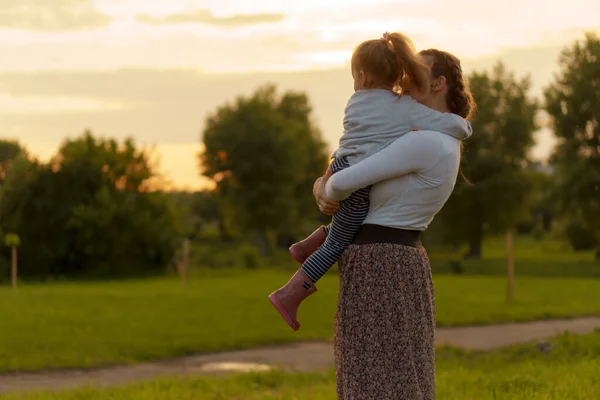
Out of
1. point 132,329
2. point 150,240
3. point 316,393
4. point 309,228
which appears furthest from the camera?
point 309,228

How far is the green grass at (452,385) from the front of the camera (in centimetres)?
761

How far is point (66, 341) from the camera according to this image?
13266 mm

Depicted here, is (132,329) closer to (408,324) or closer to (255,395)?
(255,395)

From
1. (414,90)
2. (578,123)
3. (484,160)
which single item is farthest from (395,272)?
(484,160)

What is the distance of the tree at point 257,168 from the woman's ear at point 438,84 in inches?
2057

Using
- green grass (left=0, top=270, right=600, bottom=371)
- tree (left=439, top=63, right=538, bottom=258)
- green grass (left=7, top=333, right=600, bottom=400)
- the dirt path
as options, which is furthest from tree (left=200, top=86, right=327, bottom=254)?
green grass (left=7, top=333, right=600, bottom=400)

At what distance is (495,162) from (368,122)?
4438cm

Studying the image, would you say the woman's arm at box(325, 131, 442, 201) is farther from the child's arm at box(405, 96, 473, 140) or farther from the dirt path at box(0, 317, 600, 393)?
the dirt path at box(0, 317, 600, 393)

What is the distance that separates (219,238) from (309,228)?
24.7ft

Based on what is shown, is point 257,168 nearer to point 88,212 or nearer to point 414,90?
point 88,212

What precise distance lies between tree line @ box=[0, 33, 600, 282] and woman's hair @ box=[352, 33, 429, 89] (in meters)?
22.3

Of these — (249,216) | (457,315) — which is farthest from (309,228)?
(457,315)

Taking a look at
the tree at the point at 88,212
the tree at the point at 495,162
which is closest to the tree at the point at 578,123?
the tree at the point at 495,162

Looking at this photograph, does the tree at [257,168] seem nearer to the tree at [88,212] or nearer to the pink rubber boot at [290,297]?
the tree at [88,212]
